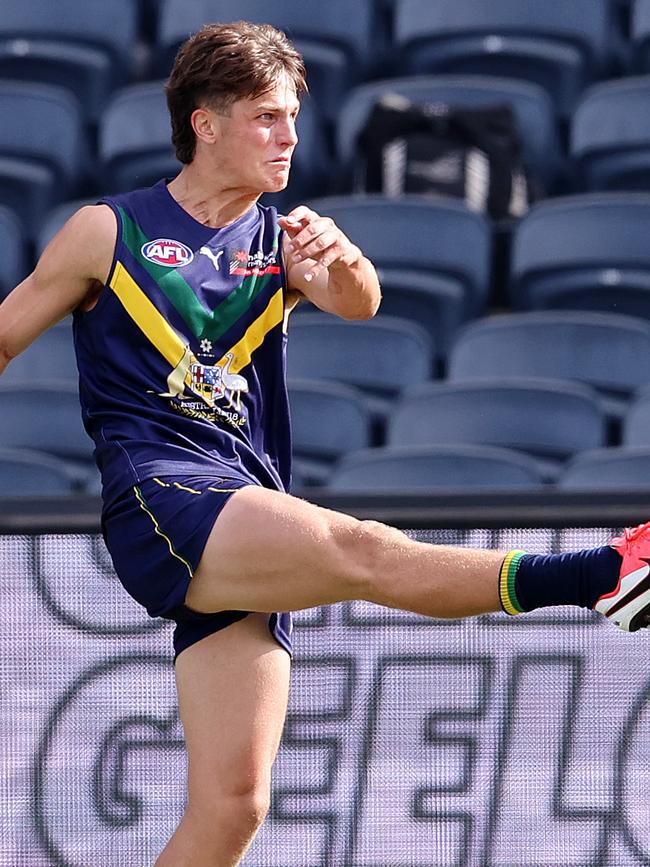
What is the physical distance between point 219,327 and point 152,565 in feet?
1.53

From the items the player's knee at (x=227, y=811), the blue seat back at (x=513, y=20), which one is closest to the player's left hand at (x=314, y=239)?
the player's knee at (x=227, y=811)

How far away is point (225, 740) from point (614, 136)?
438 centimetres

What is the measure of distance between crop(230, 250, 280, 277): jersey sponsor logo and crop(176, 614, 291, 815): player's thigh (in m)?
0.67

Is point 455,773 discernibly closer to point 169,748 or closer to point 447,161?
point 169,748

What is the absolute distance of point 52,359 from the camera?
639cm

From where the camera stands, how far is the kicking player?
2.98 meters

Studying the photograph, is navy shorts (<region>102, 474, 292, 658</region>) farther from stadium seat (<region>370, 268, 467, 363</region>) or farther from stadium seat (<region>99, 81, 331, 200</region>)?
stadium seat (<region>99, 81, 331, 200</region>)

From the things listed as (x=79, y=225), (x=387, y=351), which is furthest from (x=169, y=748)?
(x=387, y=351)

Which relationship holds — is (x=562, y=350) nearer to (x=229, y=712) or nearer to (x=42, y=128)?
(x=42, y=128)

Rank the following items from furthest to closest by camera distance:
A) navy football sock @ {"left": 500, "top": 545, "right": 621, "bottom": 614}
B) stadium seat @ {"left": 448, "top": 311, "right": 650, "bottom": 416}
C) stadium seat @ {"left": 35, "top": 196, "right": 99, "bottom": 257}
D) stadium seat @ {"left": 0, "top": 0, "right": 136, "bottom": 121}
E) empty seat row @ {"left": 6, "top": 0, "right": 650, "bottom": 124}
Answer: stadium seat @ {"left": 0, "top": 0, "right": 136, "bottom": 121} → empty seat row @ {"left": 6, "top": 0, "right": 650, "bottom": 124} → stadium seat @ {"left": 35, "top": 196, "right": 99, "bottom": 257} → stadium seat @ {"left": 448, "top": 311, "right": 650, "bottom": 416} → navy football sock @ {"left": 500, "top": 545, "right": 621, "bottom": 614}

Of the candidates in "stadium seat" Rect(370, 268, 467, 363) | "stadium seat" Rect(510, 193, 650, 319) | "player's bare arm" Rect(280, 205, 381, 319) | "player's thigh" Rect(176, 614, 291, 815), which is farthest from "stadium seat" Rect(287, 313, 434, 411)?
"player's thigh" Rect(176, 614, 291, 815)

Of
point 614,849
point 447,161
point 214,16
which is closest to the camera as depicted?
point 614,849

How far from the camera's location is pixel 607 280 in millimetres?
6379

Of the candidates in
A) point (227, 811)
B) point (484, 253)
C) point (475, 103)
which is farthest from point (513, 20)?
point (227, 811)
